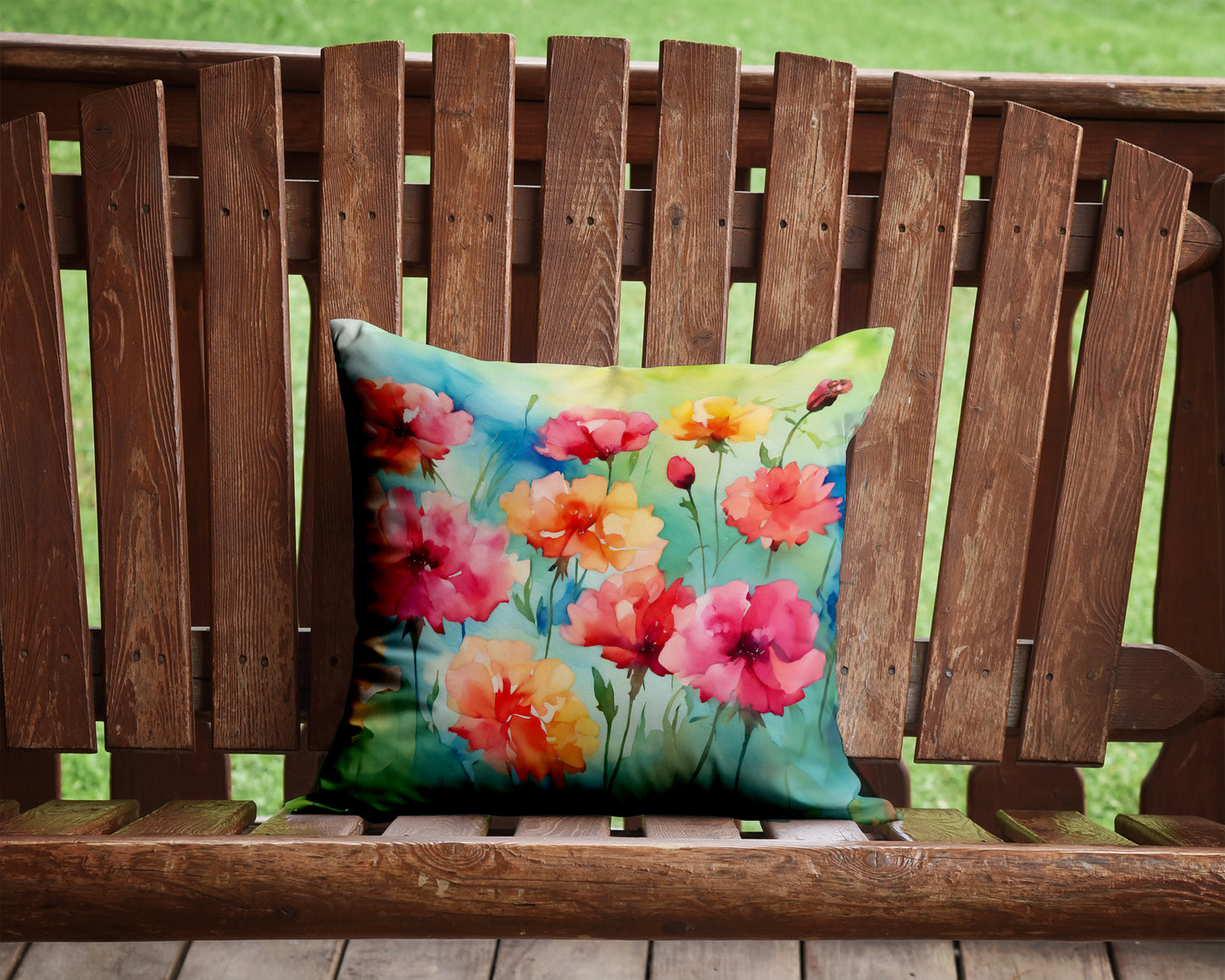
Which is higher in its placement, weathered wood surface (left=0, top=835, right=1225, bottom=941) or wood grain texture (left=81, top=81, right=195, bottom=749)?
wood grain texture (left=81, top=81, right=195, bottom=749)

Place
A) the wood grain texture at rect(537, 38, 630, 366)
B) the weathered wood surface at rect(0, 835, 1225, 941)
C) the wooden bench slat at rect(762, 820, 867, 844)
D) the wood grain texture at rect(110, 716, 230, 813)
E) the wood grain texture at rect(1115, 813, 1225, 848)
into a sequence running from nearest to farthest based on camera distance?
the weathered wood surface at rect(0, 835, 1225, 941), the wooden bench slat at rect(762, 820, 867, 844), the wood grain texture at rect(1115, 813, 1225, 848), the wood grain texture at rect(537, 38, 630, 366), the wood grain texture at rect(110, 716, 230, 813)

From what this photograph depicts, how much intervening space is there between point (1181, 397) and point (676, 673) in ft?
2.79

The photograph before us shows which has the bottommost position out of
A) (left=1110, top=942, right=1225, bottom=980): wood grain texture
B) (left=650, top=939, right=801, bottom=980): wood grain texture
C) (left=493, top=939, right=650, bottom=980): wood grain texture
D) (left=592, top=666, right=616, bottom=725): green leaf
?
(left=493, top=939, right=650, bottom=980): wood grain texture

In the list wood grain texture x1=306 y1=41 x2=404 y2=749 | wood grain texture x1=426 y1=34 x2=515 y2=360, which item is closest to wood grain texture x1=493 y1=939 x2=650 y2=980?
wood grain texture x1=306 y1=41 x2=404 y2=749

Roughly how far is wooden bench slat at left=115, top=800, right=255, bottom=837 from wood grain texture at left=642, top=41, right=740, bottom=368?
2.01ft

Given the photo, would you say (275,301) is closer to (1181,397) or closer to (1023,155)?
(1023,155)

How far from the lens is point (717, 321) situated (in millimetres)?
1093

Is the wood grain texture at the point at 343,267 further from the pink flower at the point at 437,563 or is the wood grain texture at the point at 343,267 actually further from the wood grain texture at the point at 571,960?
the wood grain texture at the point at 571,960

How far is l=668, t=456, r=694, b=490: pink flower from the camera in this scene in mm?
915

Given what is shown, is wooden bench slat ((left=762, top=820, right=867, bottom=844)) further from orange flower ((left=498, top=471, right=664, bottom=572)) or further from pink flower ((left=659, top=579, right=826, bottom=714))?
orange flower ((left=498, top=471, right=664, bottom=572))

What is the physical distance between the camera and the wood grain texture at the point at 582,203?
1.07 m

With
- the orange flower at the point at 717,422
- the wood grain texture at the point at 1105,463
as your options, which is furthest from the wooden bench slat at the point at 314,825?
the wood grain texture at the point at 1105,463

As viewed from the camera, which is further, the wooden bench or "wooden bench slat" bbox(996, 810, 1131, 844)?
the wooden bench

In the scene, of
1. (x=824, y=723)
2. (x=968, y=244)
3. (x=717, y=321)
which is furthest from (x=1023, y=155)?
(x=824, y=723)
